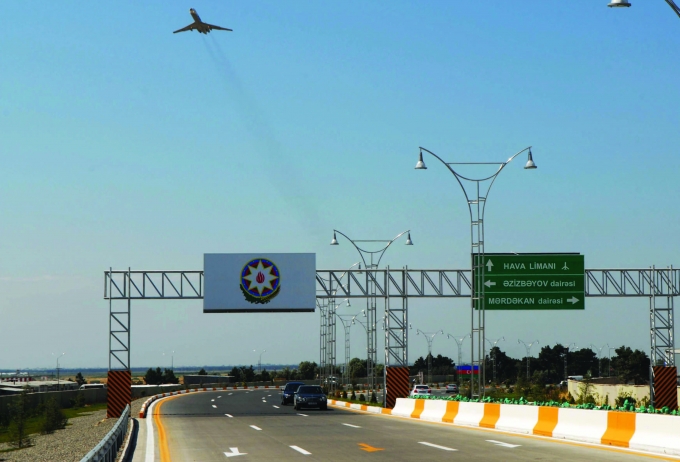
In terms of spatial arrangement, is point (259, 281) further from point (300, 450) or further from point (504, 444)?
point (504, 444)

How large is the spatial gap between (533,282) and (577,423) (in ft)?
77.5

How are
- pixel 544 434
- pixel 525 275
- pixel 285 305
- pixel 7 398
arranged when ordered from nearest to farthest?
pixel 544 434 → pixel 525 275 → pixel 285 305 → pixel 7 398

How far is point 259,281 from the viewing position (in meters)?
48.6

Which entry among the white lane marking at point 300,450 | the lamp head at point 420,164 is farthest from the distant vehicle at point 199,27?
the white lane marking at point 300,450

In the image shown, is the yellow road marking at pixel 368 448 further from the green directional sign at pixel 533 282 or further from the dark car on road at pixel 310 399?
the dark car on road at pixel 310 399

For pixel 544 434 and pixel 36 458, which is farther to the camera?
pixel 36 458

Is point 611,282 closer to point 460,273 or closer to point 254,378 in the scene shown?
point 460,273

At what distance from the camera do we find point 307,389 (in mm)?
48000

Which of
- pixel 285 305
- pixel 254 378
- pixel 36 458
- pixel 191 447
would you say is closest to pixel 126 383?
pixel 285 305

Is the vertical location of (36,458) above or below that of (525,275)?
below

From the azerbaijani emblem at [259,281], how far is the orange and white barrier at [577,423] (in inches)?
634

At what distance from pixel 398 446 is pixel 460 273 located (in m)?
29.3

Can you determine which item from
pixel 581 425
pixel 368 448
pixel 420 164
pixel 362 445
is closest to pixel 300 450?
pixel 368 448

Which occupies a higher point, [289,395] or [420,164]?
[420,164]
